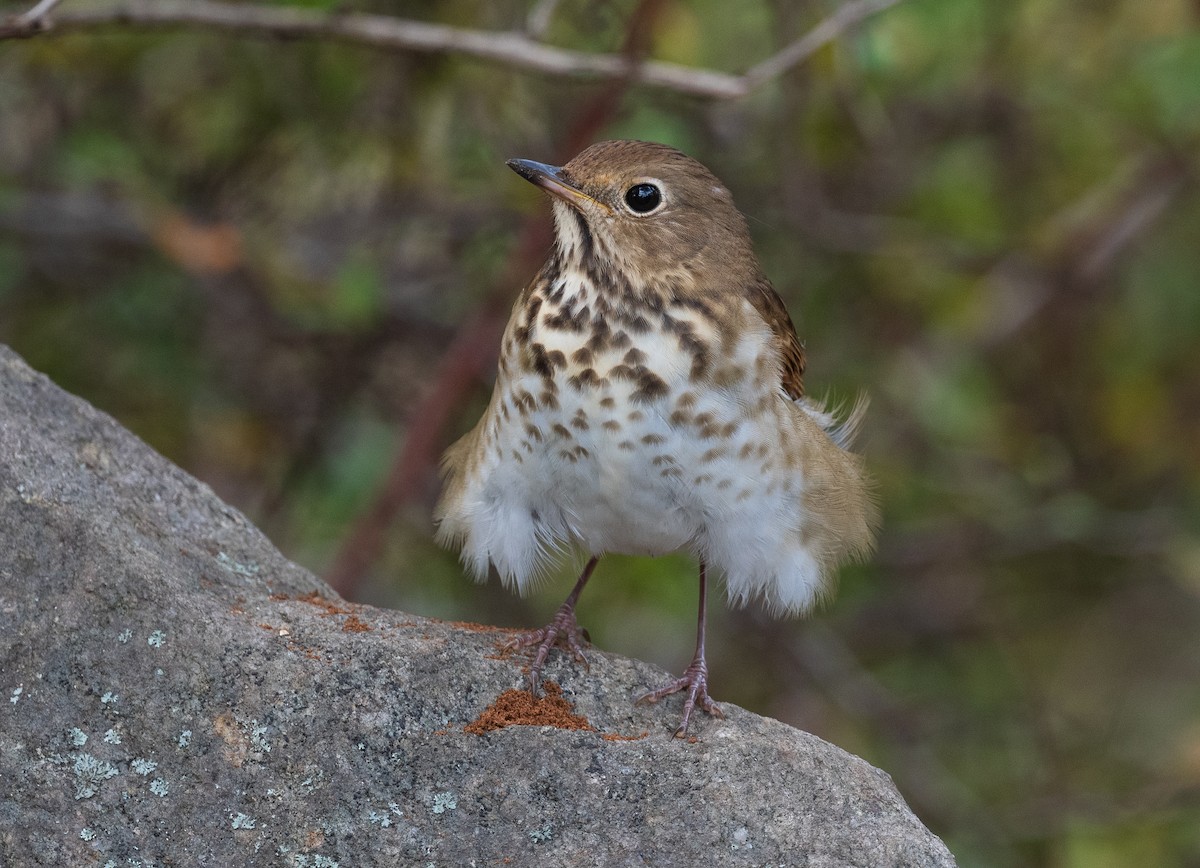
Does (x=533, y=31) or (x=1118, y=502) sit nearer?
(x=533, y=31)

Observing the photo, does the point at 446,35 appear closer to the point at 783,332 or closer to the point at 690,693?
the point at 783,332

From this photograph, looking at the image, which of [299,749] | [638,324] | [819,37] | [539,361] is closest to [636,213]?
[638,324]

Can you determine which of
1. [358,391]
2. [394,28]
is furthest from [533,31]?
[358,391]

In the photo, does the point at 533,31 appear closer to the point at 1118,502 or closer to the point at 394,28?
the point at 394,28

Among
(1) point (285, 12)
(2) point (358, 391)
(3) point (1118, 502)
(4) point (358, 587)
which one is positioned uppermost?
(3) point (1118, 502)

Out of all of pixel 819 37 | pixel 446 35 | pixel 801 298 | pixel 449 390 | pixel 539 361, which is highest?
pixel 801 298

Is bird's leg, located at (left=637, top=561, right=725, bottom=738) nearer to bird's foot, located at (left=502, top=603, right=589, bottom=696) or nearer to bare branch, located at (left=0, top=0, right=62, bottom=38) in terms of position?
bird's foot, located at (left=502, top=603, right=589, bottom=696)
